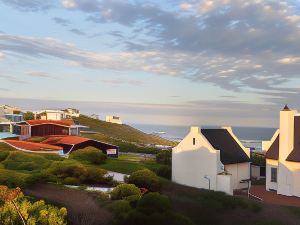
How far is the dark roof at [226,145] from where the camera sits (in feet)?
107

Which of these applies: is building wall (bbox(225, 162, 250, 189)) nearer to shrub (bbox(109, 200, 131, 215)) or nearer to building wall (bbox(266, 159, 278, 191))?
building wall (bbox(266, 159, 278, 191))

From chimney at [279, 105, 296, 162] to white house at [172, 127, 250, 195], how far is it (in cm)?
416

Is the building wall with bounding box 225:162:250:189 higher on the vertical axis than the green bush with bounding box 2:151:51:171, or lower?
lower

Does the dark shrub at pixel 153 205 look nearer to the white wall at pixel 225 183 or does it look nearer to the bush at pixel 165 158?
the white wall at pixel 225 183

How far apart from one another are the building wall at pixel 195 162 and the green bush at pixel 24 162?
33.8 ft

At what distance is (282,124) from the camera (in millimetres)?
30188

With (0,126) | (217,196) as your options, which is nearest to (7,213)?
(217,196)

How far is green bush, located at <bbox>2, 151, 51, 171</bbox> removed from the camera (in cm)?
2919

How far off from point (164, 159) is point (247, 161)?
27.1ft

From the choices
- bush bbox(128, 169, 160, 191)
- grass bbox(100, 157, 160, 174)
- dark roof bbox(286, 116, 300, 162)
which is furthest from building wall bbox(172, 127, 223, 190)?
bush bbox(128, 169, 160, 191)

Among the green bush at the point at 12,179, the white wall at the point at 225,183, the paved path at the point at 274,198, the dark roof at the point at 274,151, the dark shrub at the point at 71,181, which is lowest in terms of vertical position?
the paved path at the point at 274,198

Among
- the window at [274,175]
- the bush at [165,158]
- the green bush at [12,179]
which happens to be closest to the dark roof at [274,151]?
the window at [274,175]

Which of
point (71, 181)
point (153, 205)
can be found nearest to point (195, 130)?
point (71, 181)

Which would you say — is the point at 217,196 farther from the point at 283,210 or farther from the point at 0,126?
the point at 0,126
